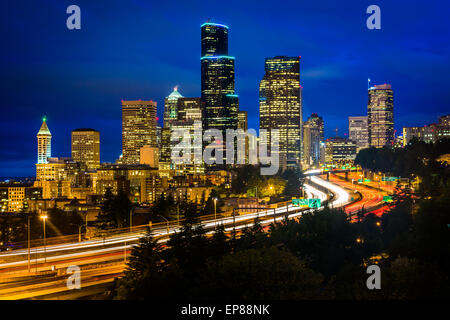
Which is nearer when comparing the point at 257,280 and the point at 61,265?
the point at 257,280

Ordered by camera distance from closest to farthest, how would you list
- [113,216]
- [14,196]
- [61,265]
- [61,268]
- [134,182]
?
[61,268], [61,265], [113,216], [134,182], [14,196]

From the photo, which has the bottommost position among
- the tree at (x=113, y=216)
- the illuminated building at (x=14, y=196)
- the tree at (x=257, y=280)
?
the illuminated building at (x=14, y=196)

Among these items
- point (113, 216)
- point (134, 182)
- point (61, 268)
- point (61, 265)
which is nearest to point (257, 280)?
point (61, 268)

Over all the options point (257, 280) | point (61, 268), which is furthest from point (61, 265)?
point (257, 280)

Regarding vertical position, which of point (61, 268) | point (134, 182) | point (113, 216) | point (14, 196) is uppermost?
point (134, 182)

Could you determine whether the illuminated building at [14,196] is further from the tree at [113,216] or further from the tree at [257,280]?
the tree at [257,280]

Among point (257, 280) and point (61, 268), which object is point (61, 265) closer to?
point (61, 268)

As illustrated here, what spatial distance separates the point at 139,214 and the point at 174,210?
845 centimetres

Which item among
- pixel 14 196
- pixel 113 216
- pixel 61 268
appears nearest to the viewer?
pixel 61 268

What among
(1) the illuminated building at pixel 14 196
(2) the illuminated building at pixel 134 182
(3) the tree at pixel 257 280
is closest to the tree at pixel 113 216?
(3) the tree at pixel 257 280

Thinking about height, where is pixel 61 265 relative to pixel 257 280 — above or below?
below

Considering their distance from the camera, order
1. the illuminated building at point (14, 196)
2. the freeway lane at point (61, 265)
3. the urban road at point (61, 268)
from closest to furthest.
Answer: the freeway lane at point (61, 265) < the urban road at point (61, 268) < the illuminated building at point (14, 196)

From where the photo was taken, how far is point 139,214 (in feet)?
226
